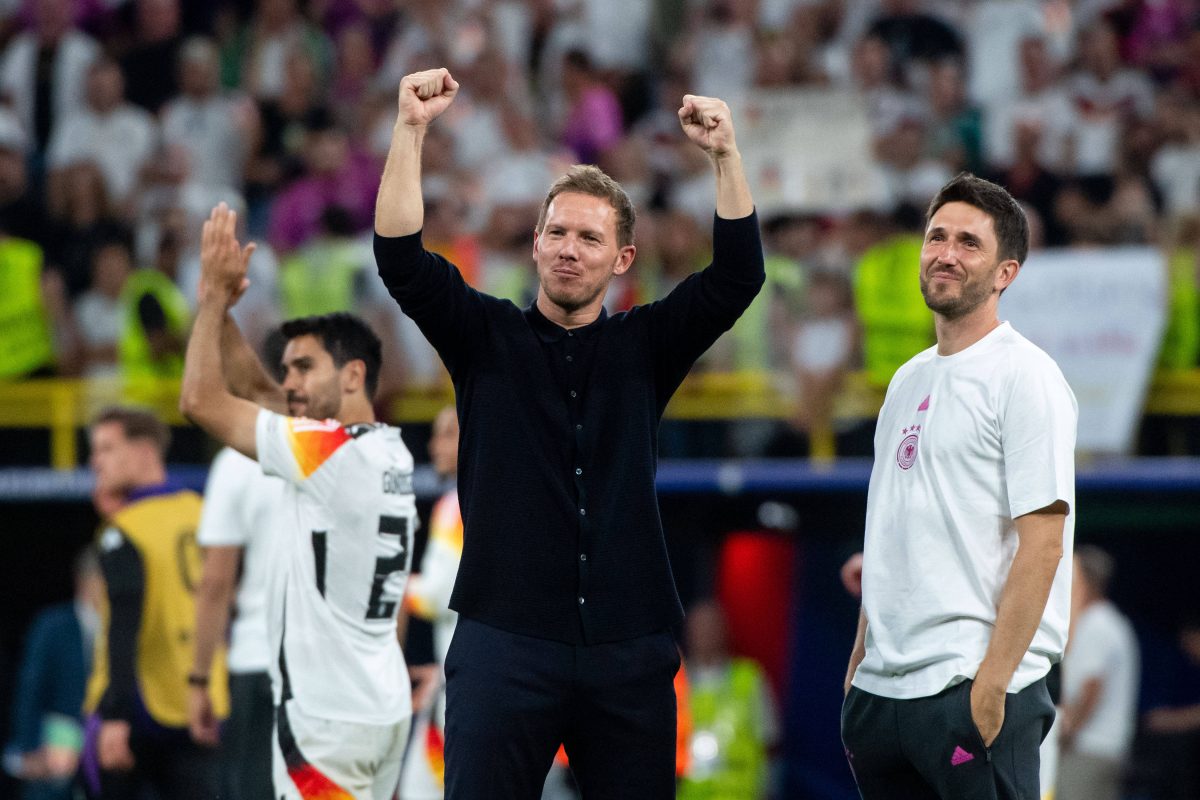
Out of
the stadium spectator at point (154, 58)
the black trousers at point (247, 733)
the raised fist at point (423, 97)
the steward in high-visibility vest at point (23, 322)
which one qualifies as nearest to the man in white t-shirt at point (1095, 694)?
the black trousers at point (247, 733)

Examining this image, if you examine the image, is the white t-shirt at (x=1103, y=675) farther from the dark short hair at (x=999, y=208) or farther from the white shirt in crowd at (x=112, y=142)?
the white shirt in crowd at (x=112, y=142)

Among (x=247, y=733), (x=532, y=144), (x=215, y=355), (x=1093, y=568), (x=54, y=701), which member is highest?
(x=532, y=144)

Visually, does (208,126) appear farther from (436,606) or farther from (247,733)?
(247,733)

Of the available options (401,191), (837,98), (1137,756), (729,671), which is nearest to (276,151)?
(837,98)

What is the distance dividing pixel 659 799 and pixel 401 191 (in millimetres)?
1586

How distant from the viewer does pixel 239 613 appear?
266 inches

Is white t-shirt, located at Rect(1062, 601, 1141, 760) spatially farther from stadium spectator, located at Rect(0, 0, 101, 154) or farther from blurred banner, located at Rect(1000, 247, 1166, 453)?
stadium spectator, located at Rect(0, 0, 101, 154)

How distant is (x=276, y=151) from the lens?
12609 millimetres

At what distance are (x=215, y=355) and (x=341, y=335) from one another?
1.33 feet

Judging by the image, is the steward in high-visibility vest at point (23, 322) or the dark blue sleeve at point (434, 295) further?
the steward in high-visibility vest at point (23, 322)

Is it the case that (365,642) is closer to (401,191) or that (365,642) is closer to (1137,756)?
(401,191)

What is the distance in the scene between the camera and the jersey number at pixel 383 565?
5039 millimetres

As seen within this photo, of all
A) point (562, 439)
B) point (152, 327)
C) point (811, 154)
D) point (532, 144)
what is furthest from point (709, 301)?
point (532, 144)

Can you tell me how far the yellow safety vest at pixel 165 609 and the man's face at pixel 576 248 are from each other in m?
3.16
